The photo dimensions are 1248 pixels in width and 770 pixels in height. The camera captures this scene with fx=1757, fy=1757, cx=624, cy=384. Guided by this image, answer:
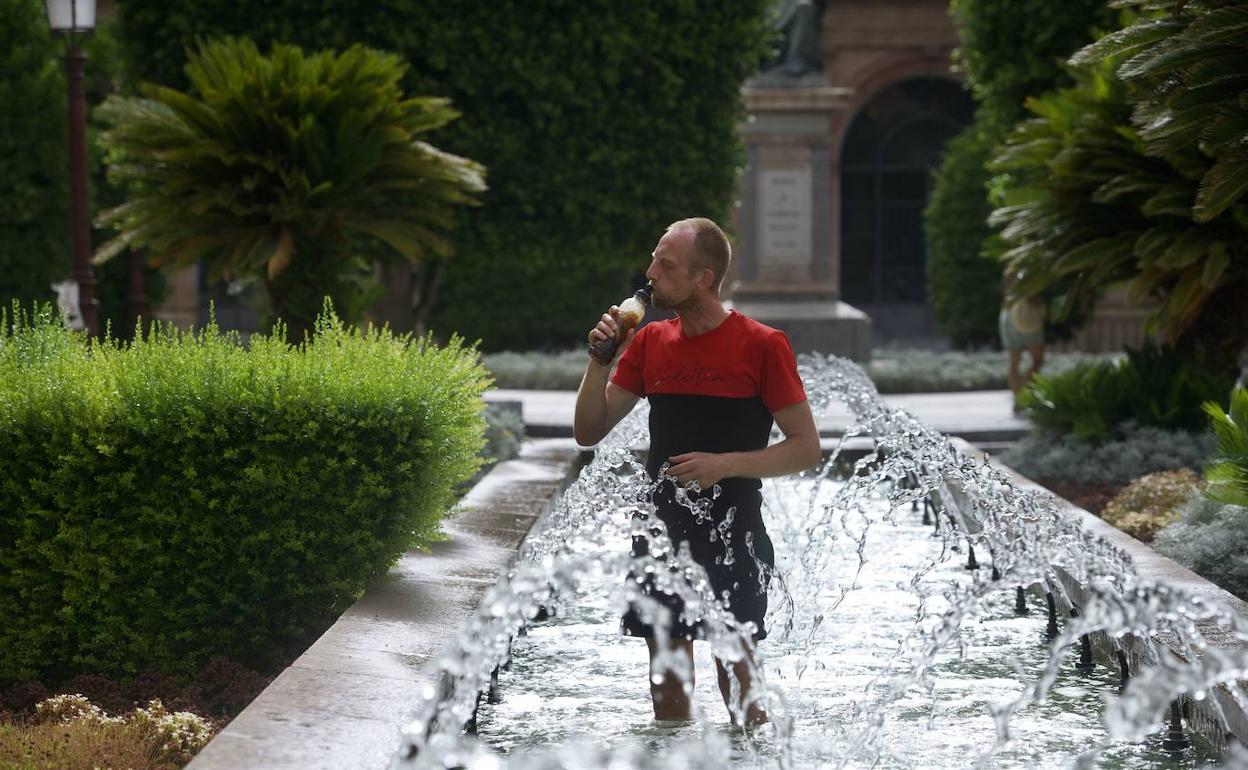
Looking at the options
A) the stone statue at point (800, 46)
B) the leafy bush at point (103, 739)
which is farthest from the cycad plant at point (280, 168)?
the stone statue at point (800, 46)

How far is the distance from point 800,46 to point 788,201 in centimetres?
227

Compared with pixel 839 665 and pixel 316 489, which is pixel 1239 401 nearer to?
pixel 839 665

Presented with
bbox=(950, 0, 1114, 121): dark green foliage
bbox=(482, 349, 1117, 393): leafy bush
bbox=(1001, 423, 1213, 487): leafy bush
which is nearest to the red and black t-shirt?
bbox=(1001, 423, 1213, 487): leafy bush

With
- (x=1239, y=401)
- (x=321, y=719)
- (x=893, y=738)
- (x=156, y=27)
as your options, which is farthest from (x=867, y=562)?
(x=156, y=27)

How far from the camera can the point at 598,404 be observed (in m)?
5.08

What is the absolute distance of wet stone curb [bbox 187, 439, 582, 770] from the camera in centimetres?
427

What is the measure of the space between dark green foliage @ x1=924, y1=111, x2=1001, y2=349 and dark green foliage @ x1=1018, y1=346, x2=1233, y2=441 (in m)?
15.6

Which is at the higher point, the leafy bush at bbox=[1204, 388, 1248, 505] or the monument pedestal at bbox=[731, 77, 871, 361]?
the monument pedestal at bbox=[731, 77, 871, 361]

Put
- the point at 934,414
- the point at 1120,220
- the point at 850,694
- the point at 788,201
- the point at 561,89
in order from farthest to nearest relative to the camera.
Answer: the point at 788,201 → the point at 561,89 → the point at 934,414 → the point at 1120,220 → the point at 850,694

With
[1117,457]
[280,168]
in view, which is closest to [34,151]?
[280,168]

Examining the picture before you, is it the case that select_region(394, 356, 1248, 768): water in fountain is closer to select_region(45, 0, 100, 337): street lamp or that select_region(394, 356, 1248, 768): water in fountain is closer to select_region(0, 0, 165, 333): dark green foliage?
select_region(45, 0, 100, 337): street lamp

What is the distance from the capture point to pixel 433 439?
6789 mm

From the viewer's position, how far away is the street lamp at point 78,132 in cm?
1368

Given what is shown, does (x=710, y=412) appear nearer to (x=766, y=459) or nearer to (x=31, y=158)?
(x=766, y=459)
